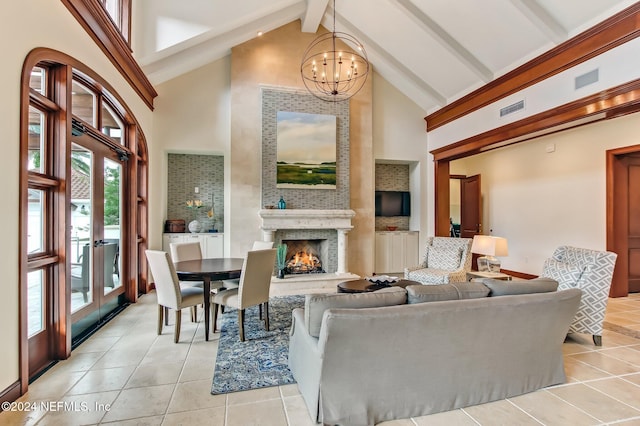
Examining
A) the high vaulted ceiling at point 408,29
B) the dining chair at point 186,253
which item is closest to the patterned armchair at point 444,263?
the high vaulted ceiling at point 408,29

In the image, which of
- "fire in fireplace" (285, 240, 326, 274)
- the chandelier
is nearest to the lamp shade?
"fire in fireplace" (285, 240, 326, 274)

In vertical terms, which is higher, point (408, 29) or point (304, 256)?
point (408, 29)

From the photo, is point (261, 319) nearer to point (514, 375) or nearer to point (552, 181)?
point (514, 375)

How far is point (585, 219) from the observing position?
5617mm

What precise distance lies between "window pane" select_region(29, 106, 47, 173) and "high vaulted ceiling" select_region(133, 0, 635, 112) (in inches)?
86.8

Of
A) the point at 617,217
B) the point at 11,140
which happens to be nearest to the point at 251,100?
the point at 11,140

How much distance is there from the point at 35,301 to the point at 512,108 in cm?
611

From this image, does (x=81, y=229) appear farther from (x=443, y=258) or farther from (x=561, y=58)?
(x=561, y=58)

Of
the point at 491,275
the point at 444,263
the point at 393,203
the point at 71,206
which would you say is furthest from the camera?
the point at 393,203

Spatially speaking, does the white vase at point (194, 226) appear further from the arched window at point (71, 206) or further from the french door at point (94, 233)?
the french door at point (94, 233)

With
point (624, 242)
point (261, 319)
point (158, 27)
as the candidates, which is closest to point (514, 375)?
point (261, 319)

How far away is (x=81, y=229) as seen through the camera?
3.56m

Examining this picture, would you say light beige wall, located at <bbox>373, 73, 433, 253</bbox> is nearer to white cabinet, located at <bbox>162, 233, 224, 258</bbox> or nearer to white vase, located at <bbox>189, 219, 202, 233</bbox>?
white cabinet, located at <bbox>162, 233, 224, 258</bbox>

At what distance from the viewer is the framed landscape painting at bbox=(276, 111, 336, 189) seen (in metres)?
6.06
